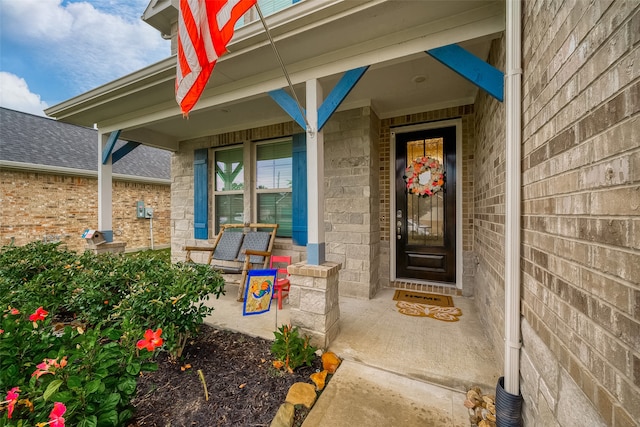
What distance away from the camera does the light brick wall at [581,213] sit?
0.64 meters

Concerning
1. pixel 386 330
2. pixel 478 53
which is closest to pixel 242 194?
pixel 386 330

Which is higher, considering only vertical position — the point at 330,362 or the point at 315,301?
the point at 315,301

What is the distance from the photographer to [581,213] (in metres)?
0.84

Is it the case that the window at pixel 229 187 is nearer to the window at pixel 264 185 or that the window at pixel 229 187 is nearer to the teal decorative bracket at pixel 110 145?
the window at pixel 264 185

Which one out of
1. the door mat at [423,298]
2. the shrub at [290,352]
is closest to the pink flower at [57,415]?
the shrub at [290,352]

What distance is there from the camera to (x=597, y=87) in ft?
2.48

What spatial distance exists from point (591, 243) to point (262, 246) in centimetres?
328

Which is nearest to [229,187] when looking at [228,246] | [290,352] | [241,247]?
[228,246]

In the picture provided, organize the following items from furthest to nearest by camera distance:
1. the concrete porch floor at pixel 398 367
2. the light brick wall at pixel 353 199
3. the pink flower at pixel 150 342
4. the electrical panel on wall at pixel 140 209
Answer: the electrical panel on wall at pixel 140 209, the light brick wall at pixel 353 199, the concrete porch floor at pixel 398 367, the pink flower at pixel 150 342

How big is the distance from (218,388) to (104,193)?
389 cm

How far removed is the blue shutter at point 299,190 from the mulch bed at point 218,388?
1753mm

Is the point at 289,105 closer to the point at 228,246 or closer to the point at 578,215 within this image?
the point at 578,215

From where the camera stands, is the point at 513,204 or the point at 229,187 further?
the point at 229,187

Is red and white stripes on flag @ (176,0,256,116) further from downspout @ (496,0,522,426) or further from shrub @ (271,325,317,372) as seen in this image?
shrub @ (271,325,317,372)
